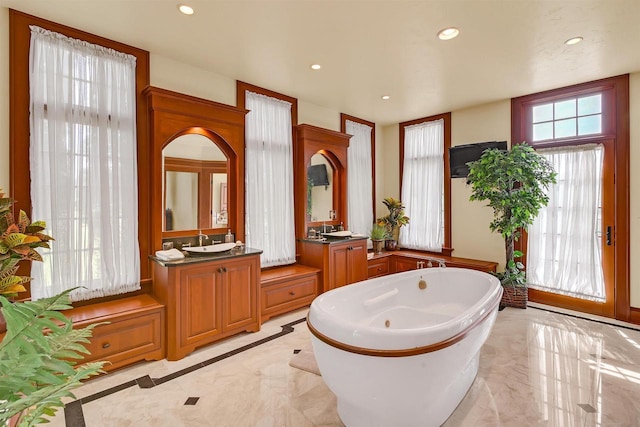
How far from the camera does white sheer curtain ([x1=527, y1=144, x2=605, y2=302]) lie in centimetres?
388

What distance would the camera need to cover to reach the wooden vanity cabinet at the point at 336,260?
422 cm

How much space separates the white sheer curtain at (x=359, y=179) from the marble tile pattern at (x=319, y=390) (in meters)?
2.65

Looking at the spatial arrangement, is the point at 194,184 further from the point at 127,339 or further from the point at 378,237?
the point at 378,237

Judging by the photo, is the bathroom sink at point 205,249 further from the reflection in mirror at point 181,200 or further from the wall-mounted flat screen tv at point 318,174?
the wall-mounted flat screen tv at point 318,174

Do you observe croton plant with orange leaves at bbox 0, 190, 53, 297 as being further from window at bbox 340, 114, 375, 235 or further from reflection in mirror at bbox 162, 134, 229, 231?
window at bbox 340, 114, 375, 235

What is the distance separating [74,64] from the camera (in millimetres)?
2723

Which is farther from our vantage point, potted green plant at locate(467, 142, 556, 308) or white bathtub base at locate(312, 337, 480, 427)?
potted green plant at locate(467, 142, 556, 308)

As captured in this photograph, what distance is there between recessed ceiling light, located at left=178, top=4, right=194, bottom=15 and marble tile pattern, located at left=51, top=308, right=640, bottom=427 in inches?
115

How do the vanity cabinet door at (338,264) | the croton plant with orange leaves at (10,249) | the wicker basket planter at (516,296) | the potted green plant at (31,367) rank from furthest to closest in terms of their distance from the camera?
the vanity cabinet door at (338,264) < the wicker basket planter at (516,296) < the croton plant with orange leaves at (10,249) < the potted green plant at (31,367)

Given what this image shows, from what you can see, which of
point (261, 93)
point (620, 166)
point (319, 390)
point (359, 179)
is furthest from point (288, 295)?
point (620, 166)

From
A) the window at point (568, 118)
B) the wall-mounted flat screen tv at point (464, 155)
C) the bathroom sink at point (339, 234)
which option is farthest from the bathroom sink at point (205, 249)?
the window at point (568, 118)

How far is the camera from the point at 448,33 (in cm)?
281

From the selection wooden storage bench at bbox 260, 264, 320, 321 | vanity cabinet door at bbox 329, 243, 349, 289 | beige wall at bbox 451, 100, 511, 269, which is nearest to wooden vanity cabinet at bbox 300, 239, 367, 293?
vanity cabinet door at bbox 329, 243, 349, 289

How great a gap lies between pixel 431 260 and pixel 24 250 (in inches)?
181
